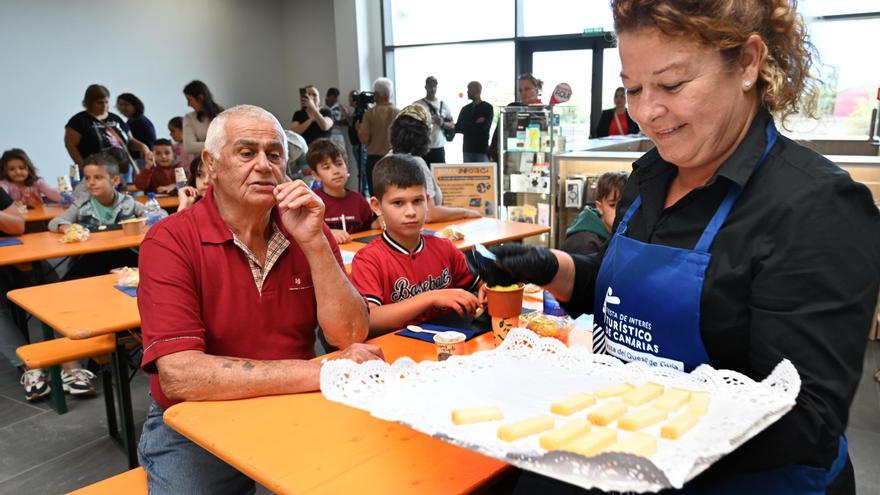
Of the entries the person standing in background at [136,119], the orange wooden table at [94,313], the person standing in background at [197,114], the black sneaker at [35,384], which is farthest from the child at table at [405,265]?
the person standing in background at [136,119]

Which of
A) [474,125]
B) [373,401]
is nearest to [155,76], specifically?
[474,125]

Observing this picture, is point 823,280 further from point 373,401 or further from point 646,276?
point 373,401

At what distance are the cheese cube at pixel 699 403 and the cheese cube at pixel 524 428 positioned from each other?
22 centimetres

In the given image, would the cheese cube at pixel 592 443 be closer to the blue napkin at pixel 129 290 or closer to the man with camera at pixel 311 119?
the blue napkin at pixel 129 290

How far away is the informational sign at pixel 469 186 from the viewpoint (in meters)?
5.31

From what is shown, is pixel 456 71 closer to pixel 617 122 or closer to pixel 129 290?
pixel 617 122

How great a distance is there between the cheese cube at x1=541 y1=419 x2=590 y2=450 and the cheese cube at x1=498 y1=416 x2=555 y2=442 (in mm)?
29

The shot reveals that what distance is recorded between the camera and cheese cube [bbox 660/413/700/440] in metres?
0.90

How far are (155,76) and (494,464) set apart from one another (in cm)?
1076

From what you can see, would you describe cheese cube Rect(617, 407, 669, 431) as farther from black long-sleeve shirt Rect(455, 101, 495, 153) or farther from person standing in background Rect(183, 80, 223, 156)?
black long-sleeve shirt Rect(455, 101, 495, 153)

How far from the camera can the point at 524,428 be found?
3.09 ft

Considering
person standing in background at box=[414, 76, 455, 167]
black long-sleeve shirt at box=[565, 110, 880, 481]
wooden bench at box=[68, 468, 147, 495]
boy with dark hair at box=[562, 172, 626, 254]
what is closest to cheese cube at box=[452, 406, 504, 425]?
black long-sleeve shirt at box=[565, 110, 880, 481]

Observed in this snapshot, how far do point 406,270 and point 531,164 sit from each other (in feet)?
9.26

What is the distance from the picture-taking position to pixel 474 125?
8602mm
